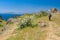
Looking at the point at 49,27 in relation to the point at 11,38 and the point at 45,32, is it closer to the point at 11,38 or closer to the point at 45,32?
the point at 45,32

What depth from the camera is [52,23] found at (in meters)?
18.8

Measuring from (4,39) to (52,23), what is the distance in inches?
199

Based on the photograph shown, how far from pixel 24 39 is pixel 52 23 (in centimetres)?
404

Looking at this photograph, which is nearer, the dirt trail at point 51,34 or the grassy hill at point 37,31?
the dirt trail at point 51,34

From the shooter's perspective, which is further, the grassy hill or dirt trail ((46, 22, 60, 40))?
the grassy hill

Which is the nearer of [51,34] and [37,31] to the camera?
[51,34]

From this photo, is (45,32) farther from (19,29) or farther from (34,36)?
(19,29)

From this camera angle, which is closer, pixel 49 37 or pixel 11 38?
pixel 49 37

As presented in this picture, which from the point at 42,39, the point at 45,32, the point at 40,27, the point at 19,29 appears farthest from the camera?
the point at 19,29

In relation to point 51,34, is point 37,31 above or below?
above

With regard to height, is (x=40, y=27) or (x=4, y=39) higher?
(x=40, y=27)

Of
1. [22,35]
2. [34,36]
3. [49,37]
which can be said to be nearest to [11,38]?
[22,35]

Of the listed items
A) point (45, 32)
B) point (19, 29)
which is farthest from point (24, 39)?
point (19, 29)

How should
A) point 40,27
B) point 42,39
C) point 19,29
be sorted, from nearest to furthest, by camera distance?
1. point 42,39
2. point 40,27
3. point 19,29
